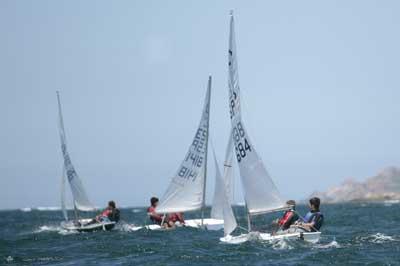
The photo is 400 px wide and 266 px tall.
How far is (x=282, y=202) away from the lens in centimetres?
2816

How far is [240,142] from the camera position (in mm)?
27953

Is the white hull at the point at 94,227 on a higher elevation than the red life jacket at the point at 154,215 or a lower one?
lower

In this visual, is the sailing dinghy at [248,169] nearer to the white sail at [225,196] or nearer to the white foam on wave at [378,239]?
the white sail at [225,196]

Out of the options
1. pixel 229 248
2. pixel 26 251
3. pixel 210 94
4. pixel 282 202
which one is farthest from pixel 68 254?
pixel 210 94

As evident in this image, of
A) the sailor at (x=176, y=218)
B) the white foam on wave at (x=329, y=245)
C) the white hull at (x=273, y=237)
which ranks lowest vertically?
the white foam on wave at (x=329, y=245)

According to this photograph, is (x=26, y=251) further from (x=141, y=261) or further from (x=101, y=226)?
(x=101, y=226)

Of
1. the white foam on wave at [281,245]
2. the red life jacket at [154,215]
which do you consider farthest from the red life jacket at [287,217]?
the red life jacket at [154,215]

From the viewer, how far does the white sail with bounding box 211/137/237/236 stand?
1112 inches

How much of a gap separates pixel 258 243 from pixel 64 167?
19680 mm

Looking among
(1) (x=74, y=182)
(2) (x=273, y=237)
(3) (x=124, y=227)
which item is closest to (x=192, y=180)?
(3) (x=124, y=227)

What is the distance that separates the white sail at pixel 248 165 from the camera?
27984 mm

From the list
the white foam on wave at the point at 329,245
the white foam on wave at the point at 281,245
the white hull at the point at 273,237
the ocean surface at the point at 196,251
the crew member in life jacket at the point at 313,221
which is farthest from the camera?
the crew member in life jacket at the point at 313,221

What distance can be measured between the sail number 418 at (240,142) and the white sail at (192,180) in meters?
9.27

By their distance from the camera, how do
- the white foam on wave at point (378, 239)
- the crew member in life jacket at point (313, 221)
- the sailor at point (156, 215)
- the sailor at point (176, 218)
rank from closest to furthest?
the crew member in life jacket at point (313, 221) < the white foam on wave at point (378, 239) < the sailor at point (156, 215) < the sailor at point (176, 218)
